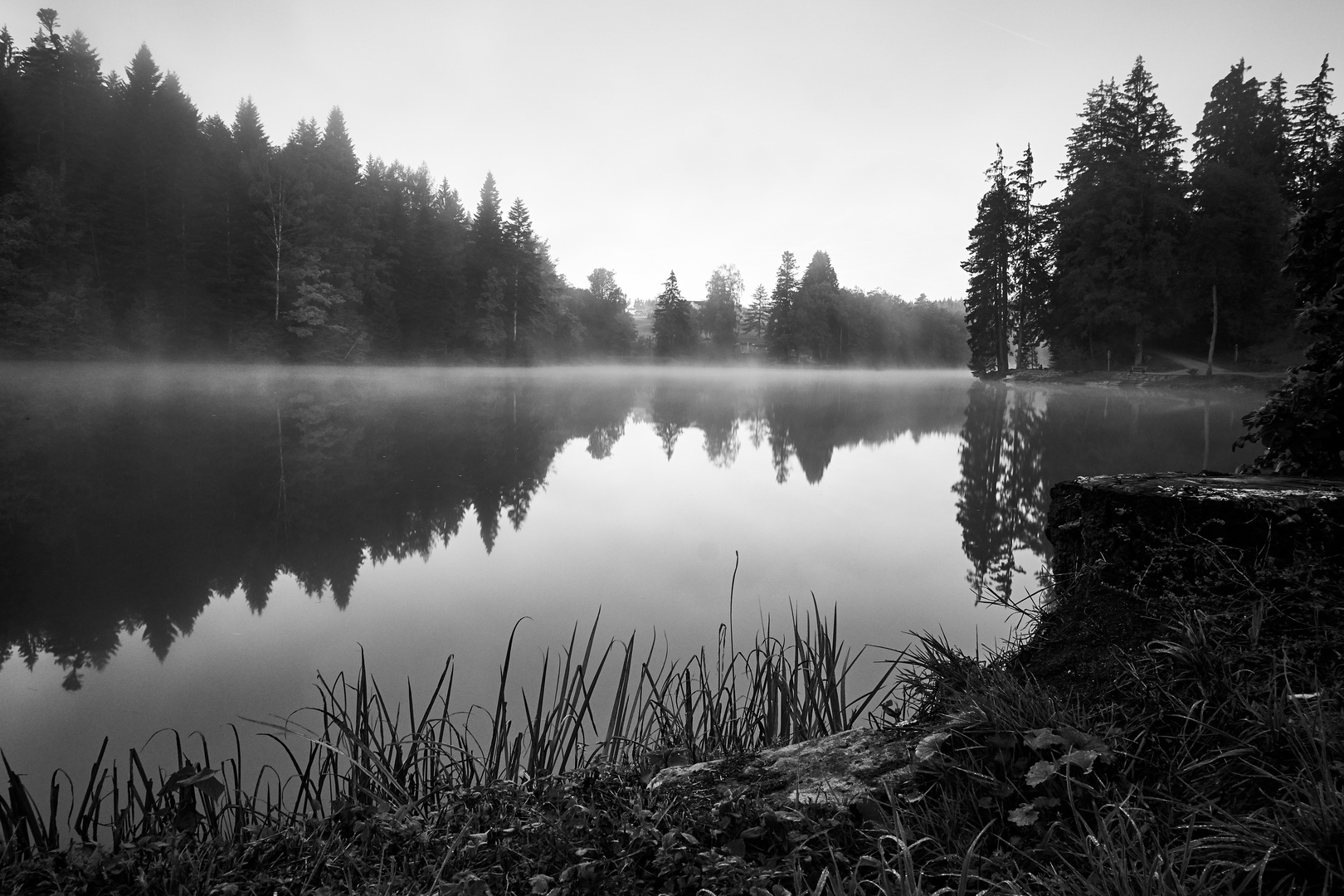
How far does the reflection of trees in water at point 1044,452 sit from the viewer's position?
6395 millimetres

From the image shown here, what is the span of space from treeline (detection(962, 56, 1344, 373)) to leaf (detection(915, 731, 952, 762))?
33304 millimetres

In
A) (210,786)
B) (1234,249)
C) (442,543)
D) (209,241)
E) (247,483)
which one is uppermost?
(209,241)

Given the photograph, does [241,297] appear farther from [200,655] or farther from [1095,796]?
[1095,796]

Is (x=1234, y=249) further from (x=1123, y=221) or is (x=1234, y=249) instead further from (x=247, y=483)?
(x=247, y=483)

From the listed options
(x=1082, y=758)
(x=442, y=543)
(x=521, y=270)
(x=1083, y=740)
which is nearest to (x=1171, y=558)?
(x=1083, y=740)

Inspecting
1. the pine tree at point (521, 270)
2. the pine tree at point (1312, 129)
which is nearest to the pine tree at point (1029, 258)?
the pine tree at point (1312, 129)

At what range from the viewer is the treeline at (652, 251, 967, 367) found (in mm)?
66812

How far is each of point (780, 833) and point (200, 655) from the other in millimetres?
3875

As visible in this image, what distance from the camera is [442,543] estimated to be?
641 cm

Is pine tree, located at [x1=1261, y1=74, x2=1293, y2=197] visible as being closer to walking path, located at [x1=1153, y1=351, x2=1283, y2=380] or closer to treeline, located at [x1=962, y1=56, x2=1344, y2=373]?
treeline, located at [x1=962, y1=56, x2=1344, y2=373]

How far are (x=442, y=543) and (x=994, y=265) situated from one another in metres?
40.4

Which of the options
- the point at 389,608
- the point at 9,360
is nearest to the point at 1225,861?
the point at 389,608

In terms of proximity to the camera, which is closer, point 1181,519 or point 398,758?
point 398,758

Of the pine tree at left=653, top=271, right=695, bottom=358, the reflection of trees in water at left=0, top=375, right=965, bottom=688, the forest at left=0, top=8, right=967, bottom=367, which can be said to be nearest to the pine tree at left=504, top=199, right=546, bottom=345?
the forest at left=0, top=8, right=967, bottom=367
